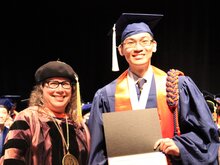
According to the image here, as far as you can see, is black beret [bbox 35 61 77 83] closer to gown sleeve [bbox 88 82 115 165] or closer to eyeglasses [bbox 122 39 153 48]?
gown sleeve [bbox 88 82 115 165]

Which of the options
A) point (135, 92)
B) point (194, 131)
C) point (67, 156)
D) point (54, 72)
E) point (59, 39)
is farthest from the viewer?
point (59, 39)

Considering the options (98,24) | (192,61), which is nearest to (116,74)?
(98,24)

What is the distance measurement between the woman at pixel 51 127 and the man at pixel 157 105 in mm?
271

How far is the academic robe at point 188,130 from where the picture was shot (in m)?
2.37

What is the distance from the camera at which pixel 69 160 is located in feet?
8.95

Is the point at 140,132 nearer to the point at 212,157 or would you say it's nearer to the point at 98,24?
the point at 212,157

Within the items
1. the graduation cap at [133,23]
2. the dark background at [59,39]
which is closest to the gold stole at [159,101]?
the graduation cap at [133,23]

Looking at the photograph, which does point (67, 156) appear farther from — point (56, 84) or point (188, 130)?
point (188, 130)

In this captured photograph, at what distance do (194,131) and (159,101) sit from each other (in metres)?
0.32

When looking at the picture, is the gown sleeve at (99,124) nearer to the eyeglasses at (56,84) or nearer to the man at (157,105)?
the man at (157,105)

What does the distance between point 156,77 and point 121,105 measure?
341 millimetres

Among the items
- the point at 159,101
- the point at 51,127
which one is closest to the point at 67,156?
the point at 51,127

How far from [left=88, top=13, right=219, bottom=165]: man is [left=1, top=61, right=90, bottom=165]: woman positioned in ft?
0.89

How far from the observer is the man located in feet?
7.83
